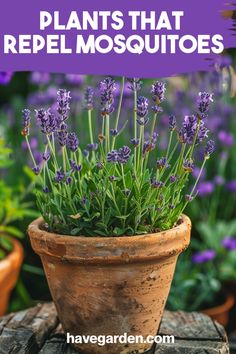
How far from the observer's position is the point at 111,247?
1.78 metres

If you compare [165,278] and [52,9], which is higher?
[52,9]

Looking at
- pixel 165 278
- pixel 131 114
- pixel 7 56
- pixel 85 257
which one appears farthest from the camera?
pixel 131 114

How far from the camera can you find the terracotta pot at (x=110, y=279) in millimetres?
1787

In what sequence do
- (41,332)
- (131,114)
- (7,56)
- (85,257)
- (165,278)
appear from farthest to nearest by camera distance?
1. (131,114)
2. (7,56)
3. (41,332)
4. (165,278)
5. (85,257)

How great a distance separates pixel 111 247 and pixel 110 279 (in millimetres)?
109

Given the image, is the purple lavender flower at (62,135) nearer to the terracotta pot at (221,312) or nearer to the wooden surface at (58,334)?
the wooden surface at (58,334)

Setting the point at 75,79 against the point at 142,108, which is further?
the point at 75,79

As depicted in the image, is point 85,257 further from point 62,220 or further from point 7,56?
point 7,56

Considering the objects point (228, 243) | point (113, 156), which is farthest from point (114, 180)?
point (228, 243)

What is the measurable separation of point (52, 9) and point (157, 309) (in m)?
1.03

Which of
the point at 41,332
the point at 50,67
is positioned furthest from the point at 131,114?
the point at 41,332

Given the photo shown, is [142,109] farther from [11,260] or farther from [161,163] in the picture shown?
[11,260]

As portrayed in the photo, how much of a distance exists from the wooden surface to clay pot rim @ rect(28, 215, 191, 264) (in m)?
0.35

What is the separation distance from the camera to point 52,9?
2.19 meters
